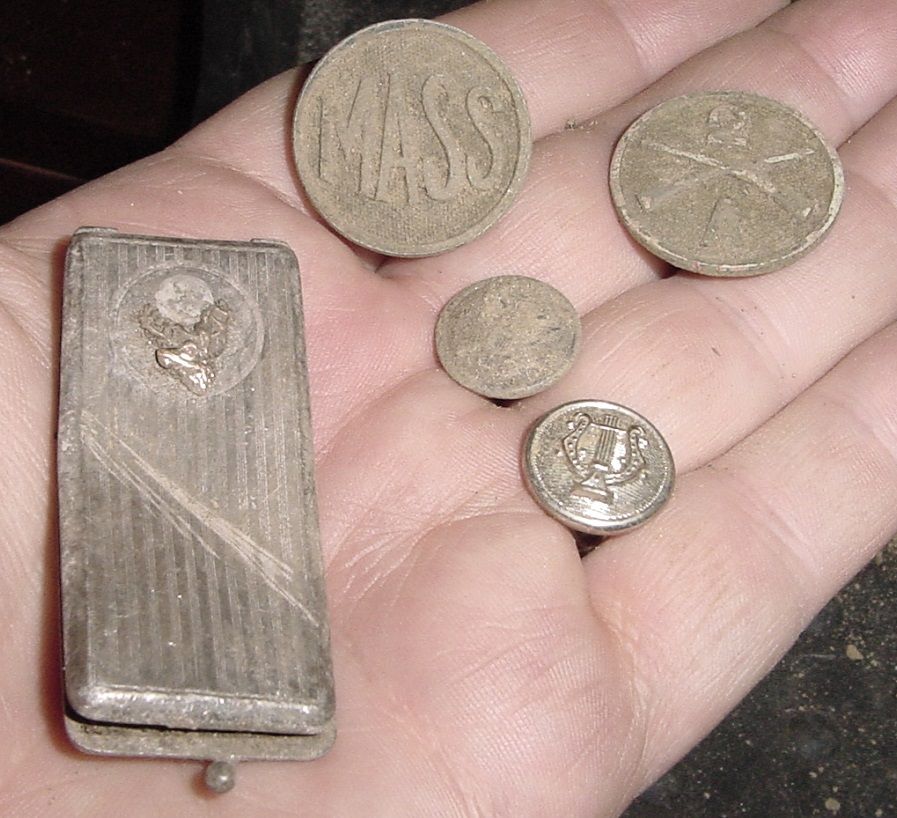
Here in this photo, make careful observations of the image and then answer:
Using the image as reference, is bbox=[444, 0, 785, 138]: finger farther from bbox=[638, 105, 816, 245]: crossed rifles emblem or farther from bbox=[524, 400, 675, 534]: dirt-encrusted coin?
bbox=[524, 400, 675, 534]: dirt-encrusted coin

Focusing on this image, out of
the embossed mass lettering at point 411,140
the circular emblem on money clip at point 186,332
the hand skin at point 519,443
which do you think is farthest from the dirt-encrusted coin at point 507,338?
the circular emblem on money clip at point 186,332

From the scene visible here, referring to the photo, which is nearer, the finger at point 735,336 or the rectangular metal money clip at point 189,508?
the rectangular metal money clip at point 189,508

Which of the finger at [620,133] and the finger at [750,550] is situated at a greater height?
the finger at [620,133]

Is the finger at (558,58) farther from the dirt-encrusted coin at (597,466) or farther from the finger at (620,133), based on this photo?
the dirt-encrusted coin at (597,466)

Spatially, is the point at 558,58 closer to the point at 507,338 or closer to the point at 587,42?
the point at 587,42

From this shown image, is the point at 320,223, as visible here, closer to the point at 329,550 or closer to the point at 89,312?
the point at 89,312

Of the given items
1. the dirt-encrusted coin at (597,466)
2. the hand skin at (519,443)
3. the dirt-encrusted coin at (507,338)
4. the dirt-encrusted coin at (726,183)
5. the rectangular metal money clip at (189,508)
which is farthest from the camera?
the dirt-encrusted coin at (726,183)
